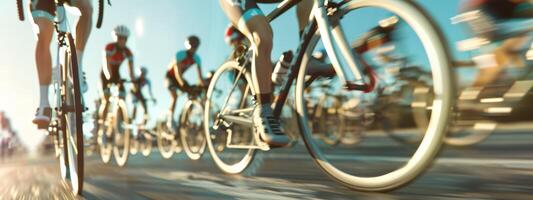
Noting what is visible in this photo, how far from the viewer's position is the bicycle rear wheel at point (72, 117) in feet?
11.2

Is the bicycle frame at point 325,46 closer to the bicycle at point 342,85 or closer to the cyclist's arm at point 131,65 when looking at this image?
the bicycle at point 342,85

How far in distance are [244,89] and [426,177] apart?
1418mm

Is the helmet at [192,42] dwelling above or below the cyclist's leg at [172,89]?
above

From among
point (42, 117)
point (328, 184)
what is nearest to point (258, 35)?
point (328, 184)

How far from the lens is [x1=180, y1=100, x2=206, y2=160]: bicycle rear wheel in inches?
282

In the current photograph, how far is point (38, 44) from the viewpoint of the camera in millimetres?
4160

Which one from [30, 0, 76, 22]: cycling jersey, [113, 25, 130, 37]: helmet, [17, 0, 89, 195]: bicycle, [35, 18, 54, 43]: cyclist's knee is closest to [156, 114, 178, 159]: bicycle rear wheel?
[113, 25, 130, 37]: helmet

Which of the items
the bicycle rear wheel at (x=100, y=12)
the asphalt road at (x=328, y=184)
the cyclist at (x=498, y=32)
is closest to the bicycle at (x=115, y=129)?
the asphalt road at (x=328, y=184)

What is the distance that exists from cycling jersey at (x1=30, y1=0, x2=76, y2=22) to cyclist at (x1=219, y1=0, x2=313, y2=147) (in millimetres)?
1573

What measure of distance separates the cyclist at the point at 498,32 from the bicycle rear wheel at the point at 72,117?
2384mm

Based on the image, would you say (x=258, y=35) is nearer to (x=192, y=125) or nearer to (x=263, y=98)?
(x=263, y=98)

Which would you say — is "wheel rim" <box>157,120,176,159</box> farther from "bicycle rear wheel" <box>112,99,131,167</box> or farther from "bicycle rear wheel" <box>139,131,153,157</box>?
"bicycle rear wheel" <box>112,99,131,167</box>

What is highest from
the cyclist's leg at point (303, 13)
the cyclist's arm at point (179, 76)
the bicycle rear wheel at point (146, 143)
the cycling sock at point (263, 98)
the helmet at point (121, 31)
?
the helmet at point (121, 31)

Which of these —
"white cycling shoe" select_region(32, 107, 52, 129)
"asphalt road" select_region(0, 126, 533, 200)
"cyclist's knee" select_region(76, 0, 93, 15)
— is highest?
"cyclist's knee" select_region(76, 0, 93, 15)
